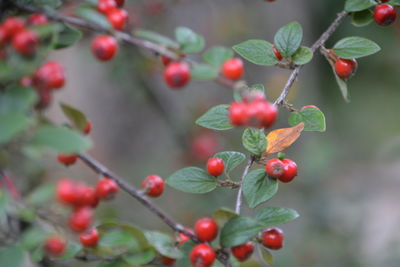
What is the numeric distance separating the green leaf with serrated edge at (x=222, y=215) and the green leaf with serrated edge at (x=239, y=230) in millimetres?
14

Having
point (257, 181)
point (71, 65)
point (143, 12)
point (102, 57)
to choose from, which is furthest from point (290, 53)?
point (71, 65)

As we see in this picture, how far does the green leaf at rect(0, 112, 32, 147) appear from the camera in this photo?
0.72 m

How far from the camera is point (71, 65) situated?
509 centimetres

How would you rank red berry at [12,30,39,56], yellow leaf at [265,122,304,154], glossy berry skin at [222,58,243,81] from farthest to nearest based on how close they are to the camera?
1. glossy berry skin at [222,58,243,81]
2. yellow leaf at [265,122,304,154]
3. red berry at [12,30,39,56]

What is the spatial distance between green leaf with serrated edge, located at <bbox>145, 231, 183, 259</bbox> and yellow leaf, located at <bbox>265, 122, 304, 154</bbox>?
301 mm

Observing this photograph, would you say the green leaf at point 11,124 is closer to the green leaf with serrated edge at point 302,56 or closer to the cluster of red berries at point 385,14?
the green leaf with serrated edge at point 302,56

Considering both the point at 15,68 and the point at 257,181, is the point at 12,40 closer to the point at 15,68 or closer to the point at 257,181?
the point at 15,68

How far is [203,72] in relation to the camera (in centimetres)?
110

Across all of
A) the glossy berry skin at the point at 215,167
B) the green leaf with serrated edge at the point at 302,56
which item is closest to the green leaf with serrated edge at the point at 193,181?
the glossy berry skin at the point at 215,167

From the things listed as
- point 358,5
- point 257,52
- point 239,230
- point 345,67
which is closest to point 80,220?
point 239,230

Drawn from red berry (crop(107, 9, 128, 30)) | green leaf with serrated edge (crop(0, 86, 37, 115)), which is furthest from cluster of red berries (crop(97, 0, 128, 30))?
green leaf with serrated edge (crop(0, 86, 37, 115))

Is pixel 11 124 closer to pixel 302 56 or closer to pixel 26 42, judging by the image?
pixel 26 42

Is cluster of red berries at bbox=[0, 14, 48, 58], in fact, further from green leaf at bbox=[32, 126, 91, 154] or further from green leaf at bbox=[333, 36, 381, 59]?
green leaf at bbox=[333, 36, 381, 59]

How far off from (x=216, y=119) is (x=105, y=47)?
0.96ft
